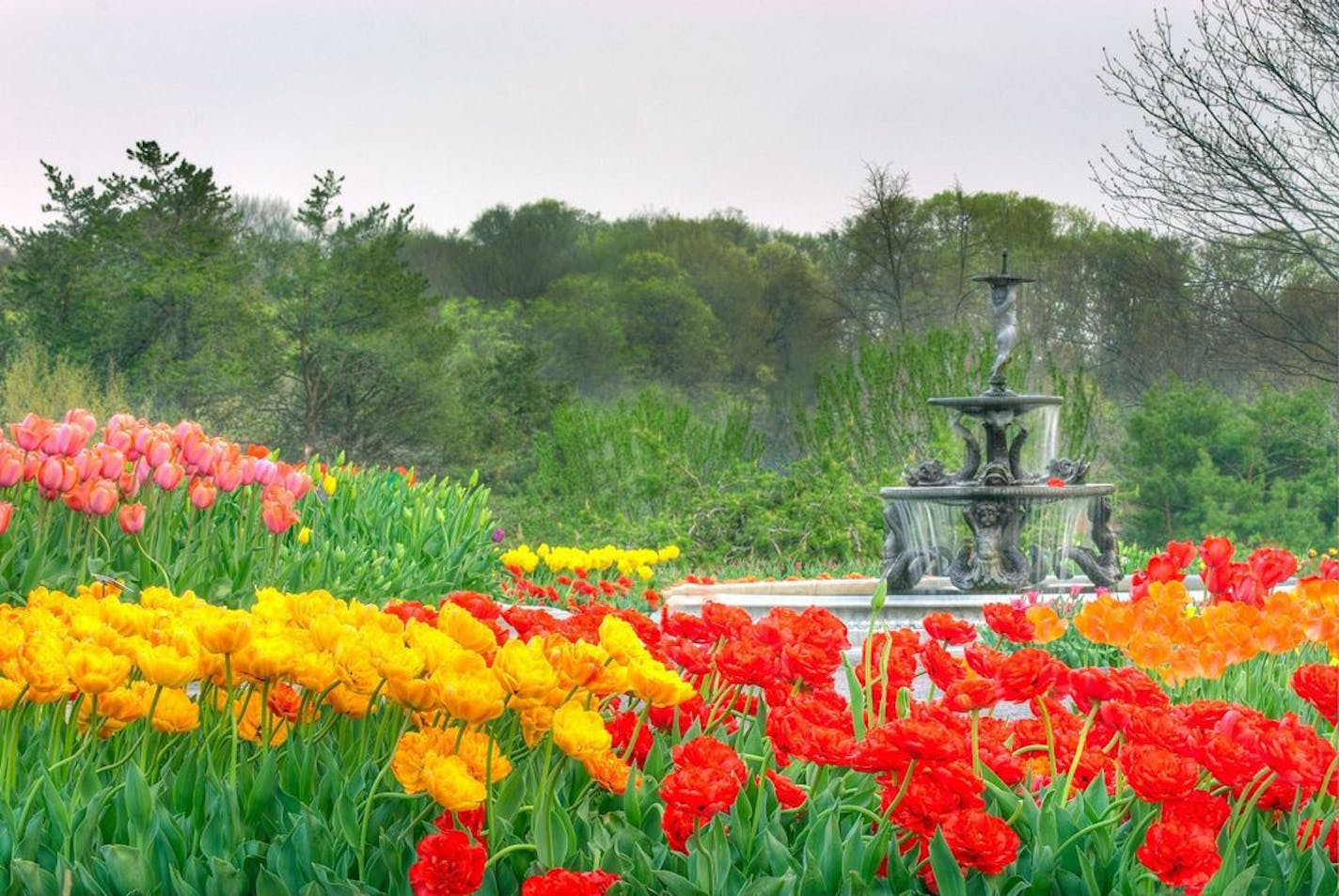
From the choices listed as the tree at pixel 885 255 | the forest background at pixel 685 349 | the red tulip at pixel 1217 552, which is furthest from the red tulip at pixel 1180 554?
the tree at pixel 885 255

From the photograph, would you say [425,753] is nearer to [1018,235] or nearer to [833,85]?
[833,85]

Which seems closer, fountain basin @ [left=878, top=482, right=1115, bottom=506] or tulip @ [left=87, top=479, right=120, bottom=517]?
tulip @ [left=87, top=479, right=120, bottom=517]

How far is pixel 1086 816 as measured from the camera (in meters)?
2.16

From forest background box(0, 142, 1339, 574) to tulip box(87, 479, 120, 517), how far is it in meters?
8.40

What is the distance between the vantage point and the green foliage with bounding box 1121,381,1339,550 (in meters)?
15.6

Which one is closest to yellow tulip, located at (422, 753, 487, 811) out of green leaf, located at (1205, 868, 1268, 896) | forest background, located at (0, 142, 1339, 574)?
green leaf, located at (1205, 868, 1268, 896)

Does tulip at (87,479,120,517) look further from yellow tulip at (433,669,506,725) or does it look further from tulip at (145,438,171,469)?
yellow tulip at (433,669,506,725)

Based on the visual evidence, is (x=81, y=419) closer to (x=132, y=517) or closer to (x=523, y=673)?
(x=132, y=517)

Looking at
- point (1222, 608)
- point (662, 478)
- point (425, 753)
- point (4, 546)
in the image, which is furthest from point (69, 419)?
point (662, 478)

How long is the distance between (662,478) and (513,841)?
1279cm

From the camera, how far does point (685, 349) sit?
1244 inches

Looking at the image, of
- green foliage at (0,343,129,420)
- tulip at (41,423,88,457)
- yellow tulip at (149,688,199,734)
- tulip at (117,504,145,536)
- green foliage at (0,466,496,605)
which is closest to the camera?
yellow tulip at (149,688,199,734)

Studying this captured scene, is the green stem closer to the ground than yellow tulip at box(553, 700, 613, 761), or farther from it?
closer to the ground

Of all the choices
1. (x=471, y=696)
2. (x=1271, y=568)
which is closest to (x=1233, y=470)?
(x=1271, y=568)
